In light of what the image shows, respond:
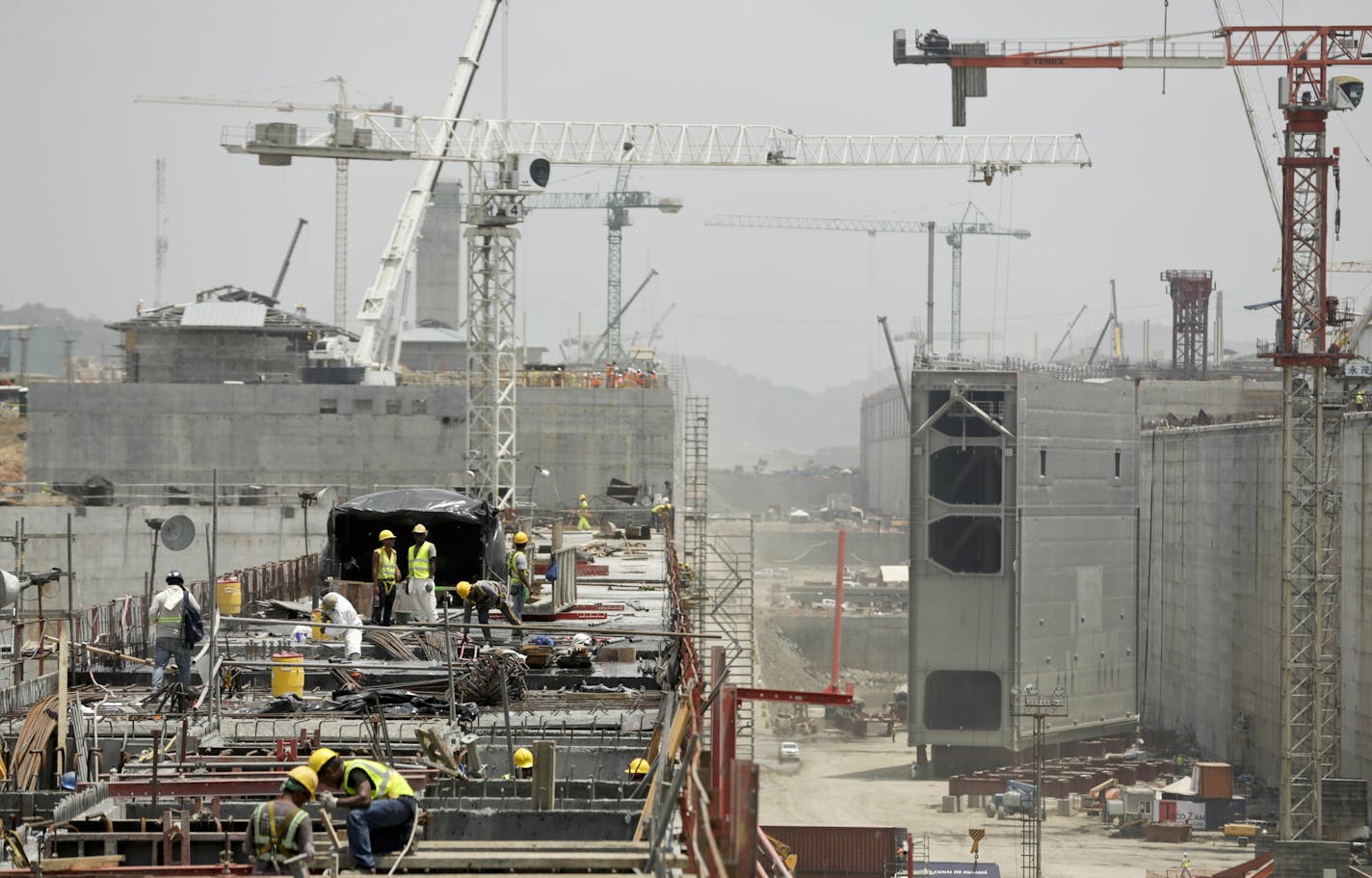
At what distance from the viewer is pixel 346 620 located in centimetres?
2445

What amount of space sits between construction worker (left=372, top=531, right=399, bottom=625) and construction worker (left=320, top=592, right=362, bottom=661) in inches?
16.3

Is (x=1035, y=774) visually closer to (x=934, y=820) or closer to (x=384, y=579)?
(x=934, y=820)

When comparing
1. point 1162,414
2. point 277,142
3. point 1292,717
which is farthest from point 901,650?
point 277,142

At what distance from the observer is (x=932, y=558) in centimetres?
6944

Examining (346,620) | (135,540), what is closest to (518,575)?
(346,620)

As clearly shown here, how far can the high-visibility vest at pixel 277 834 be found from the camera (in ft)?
37.8

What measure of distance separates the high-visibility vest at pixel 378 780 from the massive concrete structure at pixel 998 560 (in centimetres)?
5687

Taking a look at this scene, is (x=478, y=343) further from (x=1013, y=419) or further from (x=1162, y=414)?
(x=1162, y=414)

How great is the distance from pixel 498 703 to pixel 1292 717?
42.5 metres

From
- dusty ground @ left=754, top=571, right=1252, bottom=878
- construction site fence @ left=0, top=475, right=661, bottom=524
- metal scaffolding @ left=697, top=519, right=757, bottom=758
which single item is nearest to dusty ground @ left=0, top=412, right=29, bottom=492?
construction site fence @ left=0, top=475, right=661, bottom=524

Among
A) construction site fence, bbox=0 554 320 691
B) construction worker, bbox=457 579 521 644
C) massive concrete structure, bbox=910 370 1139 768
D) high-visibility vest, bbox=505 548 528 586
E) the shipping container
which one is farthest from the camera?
massive concrete structure, bbox=910 370 1139 768

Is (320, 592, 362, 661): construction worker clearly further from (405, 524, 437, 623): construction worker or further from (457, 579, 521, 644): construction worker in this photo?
(457, 579, 521, 644): construction worker

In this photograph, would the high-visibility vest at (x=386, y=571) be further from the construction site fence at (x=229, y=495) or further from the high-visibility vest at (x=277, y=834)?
the construction site fence at (x=229, y=495)

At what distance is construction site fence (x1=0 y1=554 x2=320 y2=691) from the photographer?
23.2 metres
